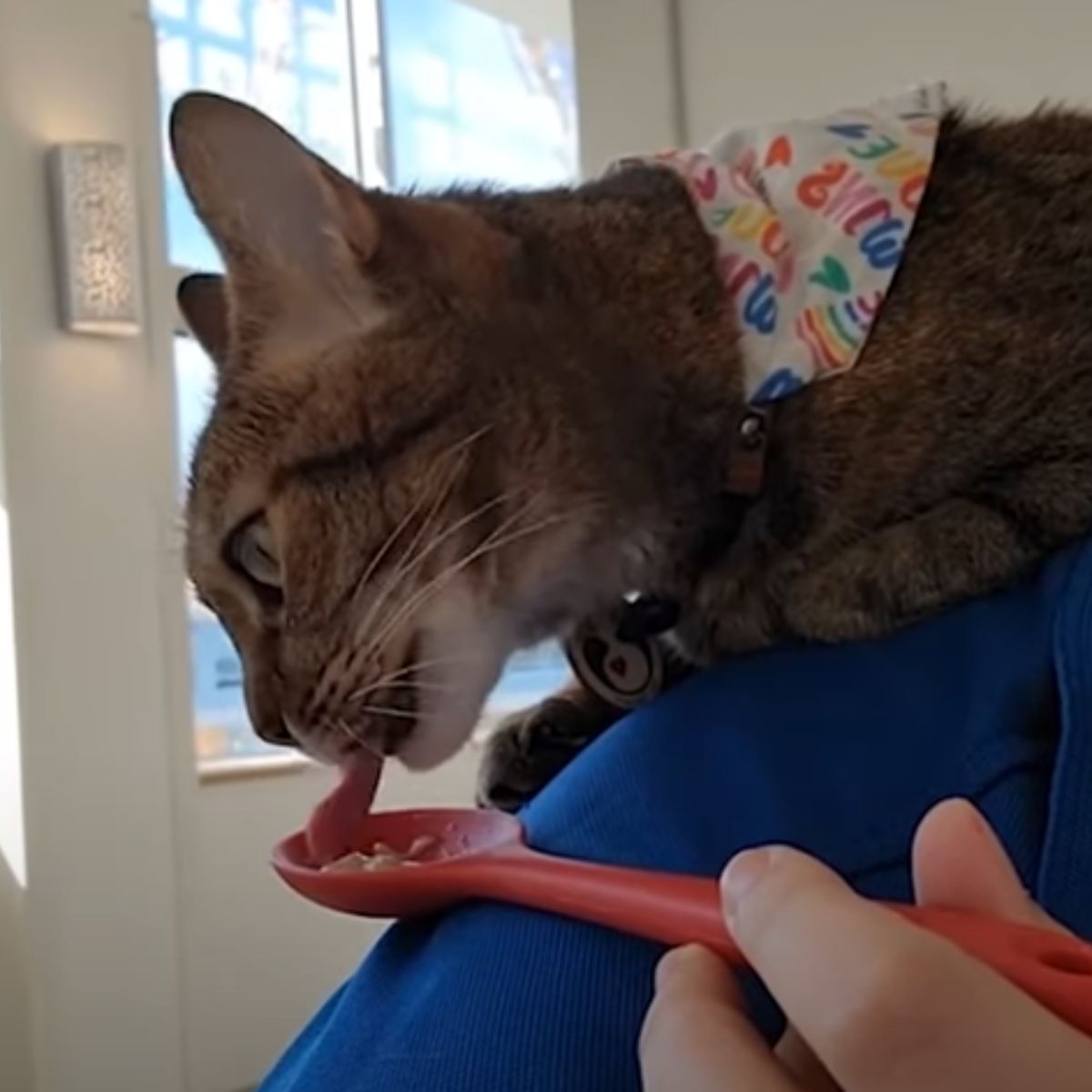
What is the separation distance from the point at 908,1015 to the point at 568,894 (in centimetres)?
20

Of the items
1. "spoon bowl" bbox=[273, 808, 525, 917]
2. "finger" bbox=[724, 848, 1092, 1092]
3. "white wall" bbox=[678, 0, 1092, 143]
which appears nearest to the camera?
"finger" bbox=[724, 848, 1092, 1092]

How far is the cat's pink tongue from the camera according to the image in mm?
708

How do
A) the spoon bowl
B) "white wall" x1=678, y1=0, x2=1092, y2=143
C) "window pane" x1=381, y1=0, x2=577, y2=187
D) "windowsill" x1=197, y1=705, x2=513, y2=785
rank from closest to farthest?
the spoon bowl
"white wall" x1=678, y1=0, x2=1092, y2=143
"windowsill" x1=197, y1=705, x2=513, y2=785
"window pane" x1=381, y1=0, x2=577, y2=187

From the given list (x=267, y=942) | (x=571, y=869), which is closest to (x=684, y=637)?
(x=571, y=869)

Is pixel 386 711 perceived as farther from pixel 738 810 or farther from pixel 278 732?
pixel 738 810

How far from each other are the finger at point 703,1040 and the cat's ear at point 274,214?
1.59 feet

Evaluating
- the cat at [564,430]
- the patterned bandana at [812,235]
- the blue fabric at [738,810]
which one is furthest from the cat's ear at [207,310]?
the blue fabric at [738,810]

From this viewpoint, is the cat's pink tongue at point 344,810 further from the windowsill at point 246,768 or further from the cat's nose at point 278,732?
the windowsill at point 246,768

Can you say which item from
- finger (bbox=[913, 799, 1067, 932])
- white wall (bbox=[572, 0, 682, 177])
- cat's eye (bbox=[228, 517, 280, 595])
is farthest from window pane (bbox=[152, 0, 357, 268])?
finger (bbox=[913, 799, 1067, 932])

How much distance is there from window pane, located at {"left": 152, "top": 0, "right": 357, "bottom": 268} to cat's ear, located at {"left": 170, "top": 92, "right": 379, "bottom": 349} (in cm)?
195

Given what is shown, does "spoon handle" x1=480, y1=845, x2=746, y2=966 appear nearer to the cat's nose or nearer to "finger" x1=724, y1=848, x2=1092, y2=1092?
"finger" x1=724, y1=848, x2=1092, y2=1092

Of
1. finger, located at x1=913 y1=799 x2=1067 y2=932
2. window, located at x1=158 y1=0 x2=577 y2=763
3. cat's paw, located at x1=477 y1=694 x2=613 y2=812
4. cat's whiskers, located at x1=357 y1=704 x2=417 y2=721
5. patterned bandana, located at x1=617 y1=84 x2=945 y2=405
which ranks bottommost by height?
cat's paw, located at x1=477 y1=694 x2=613 y2=812

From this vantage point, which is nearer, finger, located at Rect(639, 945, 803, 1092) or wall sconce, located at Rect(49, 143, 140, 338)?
finger, located at Rect(639, 945, 803, 1092)

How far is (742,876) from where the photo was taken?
0.39 meters
